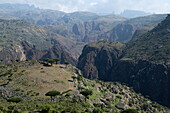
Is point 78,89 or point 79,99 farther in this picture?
point 78,89

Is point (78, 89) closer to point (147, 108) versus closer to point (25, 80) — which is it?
point (25, 80)

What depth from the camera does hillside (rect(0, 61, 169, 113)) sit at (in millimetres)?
71006

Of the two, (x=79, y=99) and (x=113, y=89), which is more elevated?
(x=79, y=99)

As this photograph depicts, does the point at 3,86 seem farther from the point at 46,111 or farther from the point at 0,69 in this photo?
the point at 46,111

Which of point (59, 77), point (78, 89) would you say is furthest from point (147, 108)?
point (59, 77)

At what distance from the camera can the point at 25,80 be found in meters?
100

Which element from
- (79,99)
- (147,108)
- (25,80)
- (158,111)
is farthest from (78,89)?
(158,111)

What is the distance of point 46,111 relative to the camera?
2272 inches

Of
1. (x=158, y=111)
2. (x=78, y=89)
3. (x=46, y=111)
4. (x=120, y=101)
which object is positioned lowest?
(x=158, y=111)

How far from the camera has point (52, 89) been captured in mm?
93000

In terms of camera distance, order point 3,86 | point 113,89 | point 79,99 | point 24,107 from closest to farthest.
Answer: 1. point 24,107
2. point 79,99
3. point 3,86
4. point 113,89

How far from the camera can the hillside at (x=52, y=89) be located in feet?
233

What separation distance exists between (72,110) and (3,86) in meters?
43.5

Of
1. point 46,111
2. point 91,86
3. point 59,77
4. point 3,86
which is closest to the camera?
point 46,111
